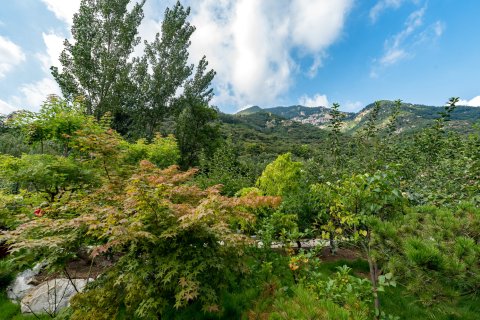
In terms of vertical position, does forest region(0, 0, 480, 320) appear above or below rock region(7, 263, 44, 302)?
above

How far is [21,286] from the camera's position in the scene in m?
5.18

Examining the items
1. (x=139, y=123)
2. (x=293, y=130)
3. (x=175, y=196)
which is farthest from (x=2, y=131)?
(x=293, y=130)

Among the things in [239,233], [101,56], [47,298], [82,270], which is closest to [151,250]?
[239,233]

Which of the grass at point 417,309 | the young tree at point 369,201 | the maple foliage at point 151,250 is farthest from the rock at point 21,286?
the grass at point 417,309

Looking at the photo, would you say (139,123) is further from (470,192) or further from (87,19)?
(470,192)

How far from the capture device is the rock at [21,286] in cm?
499

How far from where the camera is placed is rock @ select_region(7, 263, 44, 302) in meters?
4.99

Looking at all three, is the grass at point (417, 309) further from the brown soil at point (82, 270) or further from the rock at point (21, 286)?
the rock at point (21, 286)

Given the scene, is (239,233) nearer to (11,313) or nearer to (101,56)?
(11,313)

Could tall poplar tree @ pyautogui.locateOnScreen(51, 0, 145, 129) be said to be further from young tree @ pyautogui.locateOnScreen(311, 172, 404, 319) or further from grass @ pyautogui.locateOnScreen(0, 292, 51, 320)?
young tree @ pyautogui.locateOnScreen(311, 172, 404, 319)

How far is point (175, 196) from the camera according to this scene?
4016mm

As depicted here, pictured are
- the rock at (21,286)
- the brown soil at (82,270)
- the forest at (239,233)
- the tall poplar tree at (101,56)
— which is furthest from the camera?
the tall poplar tree at (101,56)

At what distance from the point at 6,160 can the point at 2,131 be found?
5400cm

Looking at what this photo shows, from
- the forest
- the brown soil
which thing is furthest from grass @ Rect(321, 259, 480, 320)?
the brown soil
